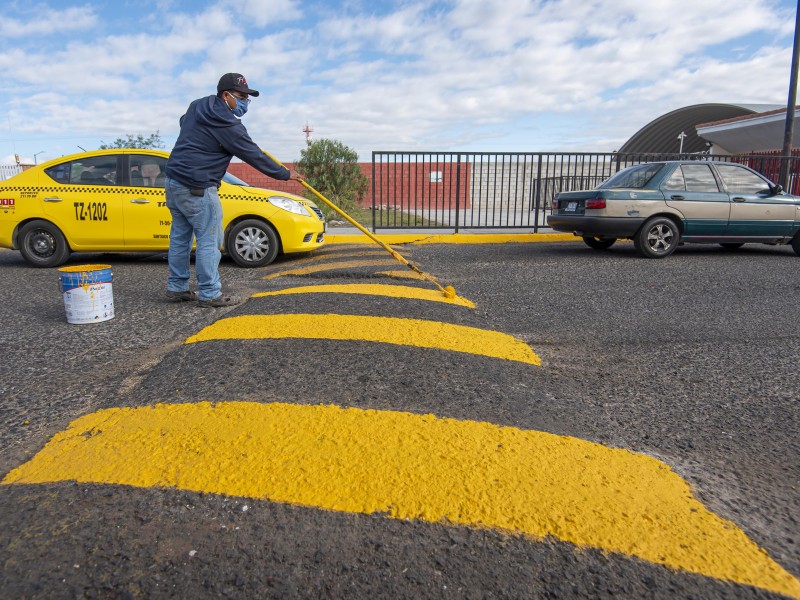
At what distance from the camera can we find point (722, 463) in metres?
2.36

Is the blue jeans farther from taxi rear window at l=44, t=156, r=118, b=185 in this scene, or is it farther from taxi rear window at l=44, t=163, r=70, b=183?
taxi rear window at l=44, t=163, r=70, b=183

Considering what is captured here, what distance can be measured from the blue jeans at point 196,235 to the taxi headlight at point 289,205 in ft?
7.96

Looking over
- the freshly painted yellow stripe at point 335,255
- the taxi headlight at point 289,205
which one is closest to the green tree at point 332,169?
the freshly painted yellow stripe at point 335,255

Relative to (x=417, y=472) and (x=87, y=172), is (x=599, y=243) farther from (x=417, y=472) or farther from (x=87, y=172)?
(x=417, y=472)

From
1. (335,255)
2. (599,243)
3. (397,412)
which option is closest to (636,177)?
(599,243)

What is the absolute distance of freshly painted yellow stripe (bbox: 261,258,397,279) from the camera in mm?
6757

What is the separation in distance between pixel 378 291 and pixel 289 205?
2772 mm

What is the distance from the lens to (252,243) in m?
7.26

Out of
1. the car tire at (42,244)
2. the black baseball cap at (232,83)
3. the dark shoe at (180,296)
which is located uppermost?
the black baseball cap at (232,83)

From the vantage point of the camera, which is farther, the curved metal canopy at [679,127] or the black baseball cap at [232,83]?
the curved metal canopy at [679,127]

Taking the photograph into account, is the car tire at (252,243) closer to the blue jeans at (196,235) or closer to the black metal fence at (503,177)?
the blue jeans at (196,235)

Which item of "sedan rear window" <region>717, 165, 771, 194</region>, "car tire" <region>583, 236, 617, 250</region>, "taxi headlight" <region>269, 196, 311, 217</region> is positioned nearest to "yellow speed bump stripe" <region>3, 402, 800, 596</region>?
"taxi headlight" <region>269, 196, 311, 217</region>

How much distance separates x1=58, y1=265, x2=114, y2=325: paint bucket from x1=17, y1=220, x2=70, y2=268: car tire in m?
3.47

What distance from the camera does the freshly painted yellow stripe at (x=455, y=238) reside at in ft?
35.5
